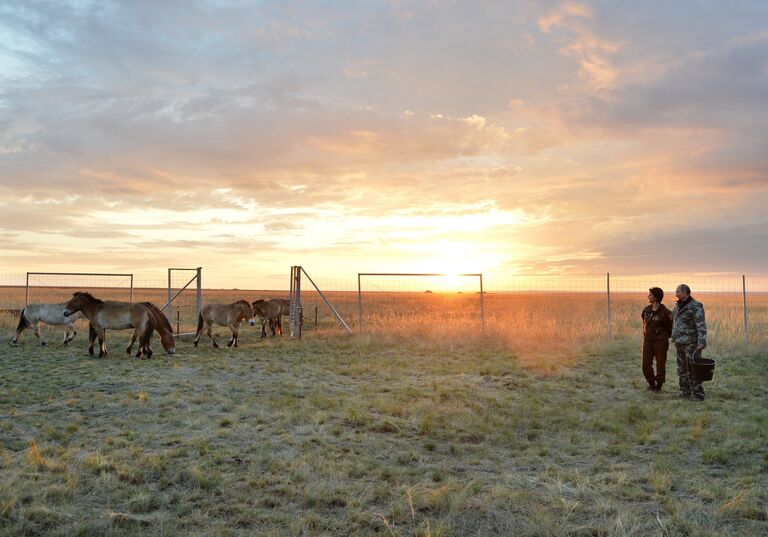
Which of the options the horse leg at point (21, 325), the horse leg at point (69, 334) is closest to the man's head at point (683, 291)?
the horse leg at point (69, 334)

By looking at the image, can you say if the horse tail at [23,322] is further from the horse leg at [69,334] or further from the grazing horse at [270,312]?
the grazing horse at [270,312]

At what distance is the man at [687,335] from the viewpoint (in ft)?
31.9

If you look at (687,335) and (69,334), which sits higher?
(687,335)

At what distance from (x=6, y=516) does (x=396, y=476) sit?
11.3 feet

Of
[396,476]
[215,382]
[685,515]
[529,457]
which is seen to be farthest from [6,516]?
[215,382]

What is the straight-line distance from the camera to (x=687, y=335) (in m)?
9.86

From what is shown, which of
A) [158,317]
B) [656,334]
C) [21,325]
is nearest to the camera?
[656,334]

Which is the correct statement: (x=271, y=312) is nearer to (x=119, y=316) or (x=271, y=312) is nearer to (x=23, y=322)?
(x=119, y=316)

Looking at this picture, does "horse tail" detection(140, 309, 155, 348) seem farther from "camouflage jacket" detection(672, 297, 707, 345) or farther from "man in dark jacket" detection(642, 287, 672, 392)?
"camouflage jacket" detection(672, 297, 707, 345)

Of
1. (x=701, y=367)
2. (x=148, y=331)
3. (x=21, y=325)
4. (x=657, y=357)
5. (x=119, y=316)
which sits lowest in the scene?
(x=701, y=367)

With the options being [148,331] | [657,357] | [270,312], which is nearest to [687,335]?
[657,357]

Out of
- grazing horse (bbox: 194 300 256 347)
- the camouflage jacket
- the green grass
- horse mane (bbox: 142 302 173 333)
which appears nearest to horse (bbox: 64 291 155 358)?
horse mane (bbox: 142 302 173 333)

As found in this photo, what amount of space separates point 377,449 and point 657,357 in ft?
20.6

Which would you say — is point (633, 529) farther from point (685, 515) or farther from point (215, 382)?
point (215, 382)
